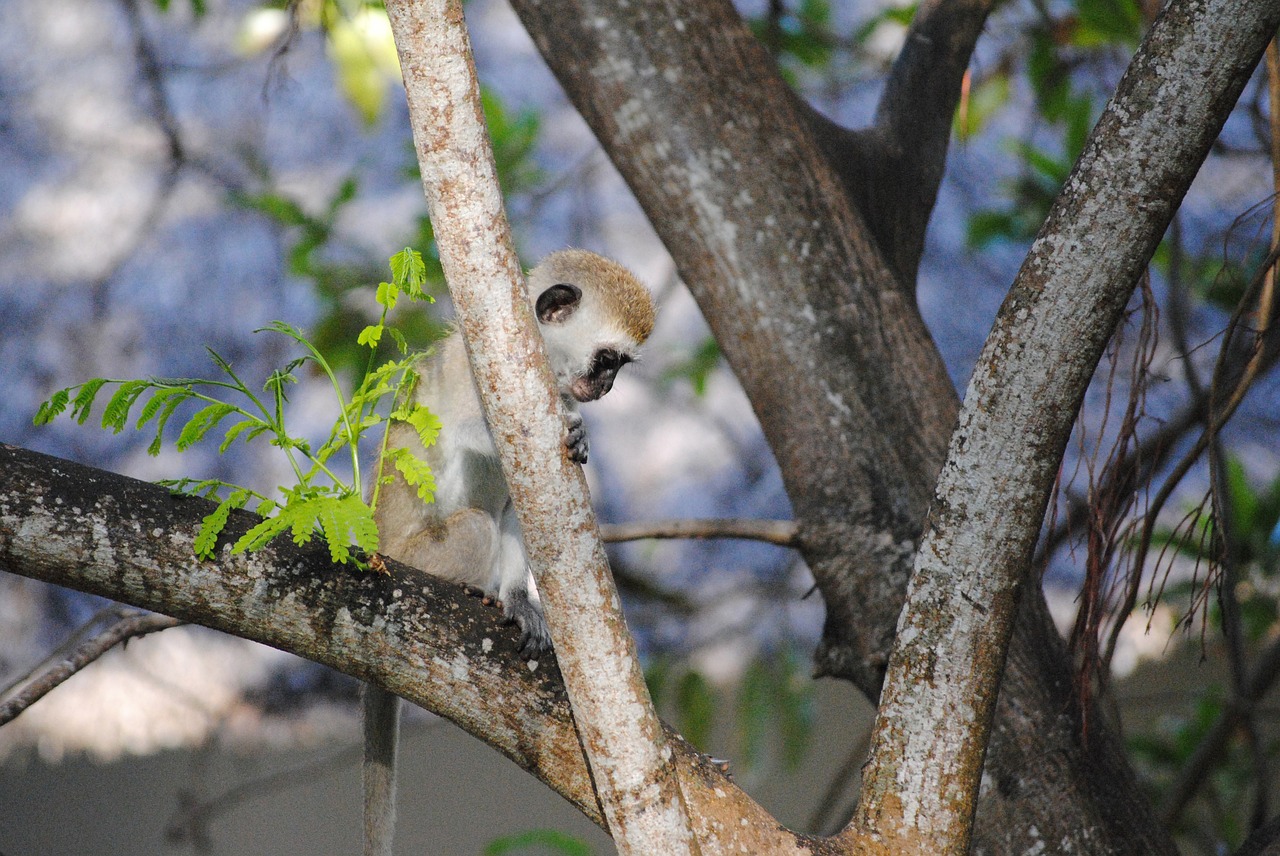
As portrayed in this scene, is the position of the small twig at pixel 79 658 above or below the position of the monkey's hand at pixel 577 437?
below

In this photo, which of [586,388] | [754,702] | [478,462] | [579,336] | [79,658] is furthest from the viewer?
[754,702]

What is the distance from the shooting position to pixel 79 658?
75.1 inches

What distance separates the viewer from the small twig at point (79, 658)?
181 cm

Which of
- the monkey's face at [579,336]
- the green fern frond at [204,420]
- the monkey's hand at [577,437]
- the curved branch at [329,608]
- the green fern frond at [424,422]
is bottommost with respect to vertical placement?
the curved branch at [329,608]

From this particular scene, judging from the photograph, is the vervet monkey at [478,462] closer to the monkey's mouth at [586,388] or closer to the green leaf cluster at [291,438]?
the monkey's mouth at [586,388]

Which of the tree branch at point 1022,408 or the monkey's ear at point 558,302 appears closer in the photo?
the tree branch at point 1022,408

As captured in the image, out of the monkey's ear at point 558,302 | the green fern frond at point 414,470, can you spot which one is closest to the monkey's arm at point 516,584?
the green fern frond at point 414,470

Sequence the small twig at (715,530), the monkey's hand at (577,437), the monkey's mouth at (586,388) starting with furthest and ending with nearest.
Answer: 1. the monkey's mouth at (586,388)
2. the small twig at (715,530)
3. the monkey's hand at (577,437)

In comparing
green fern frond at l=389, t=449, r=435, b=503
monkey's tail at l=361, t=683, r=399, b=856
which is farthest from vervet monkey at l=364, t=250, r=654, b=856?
green fern frond at l=389, t=449, r=435, b=503

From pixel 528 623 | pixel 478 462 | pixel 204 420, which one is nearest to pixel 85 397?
pixel 204 420

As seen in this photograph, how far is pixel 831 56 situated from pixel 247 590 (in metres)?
3.47

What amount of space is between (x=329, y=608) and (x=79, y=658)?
2.10ft

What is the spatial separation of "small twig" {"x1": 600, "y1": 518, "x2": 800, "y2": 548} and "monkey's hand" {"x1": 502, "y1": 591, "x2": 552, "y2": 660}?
0.23m

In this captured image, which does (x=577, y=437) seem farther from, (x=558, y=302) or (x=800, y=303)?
(x=558, y=302)
